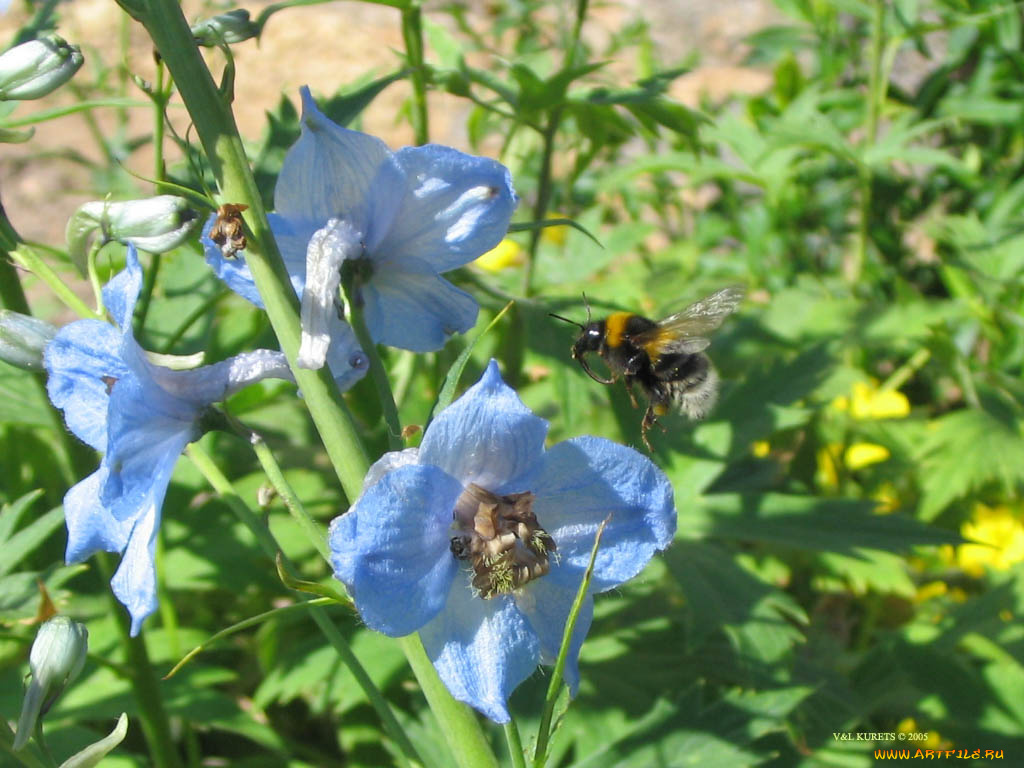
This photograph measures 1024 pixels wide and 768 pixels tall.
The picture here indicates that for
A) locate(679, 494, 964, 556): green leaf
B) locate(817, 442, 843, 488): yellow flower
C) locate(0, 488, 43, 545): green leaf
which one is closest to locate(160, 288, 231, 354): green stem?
locate(0, 488, 43, 545): green leaf

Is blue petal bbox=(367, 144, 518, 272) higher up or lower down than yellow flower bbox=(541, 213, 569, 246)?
higher up

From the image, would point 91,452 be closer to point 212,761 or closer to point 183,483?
point 183,483

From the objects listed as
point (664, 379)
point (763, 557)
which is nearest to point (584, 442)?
point (664, 379)

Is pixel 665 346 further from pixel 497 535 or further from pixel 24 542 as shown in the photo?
pixel 24 542

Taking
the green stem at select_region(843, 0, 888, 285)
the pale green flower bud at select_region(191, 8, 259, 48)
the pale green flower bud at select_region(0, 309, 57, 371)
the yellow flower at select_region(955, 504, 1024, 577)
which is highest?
the pale green flower bud at select_region(191, 8, 259, 48)

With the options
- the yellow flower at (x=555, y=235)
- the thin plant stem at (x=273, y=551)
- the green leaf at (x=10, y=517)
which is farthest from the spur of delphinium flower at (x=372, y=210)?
the yellow flower at (x=555, y=235)

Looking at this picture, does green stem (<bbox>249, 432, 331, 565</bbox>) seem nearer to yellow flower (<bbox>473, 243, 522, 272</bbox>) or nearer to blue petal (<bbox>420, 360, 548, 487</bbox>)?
blue petal (<bbox>420, 360, 548, 487</bbox>)
